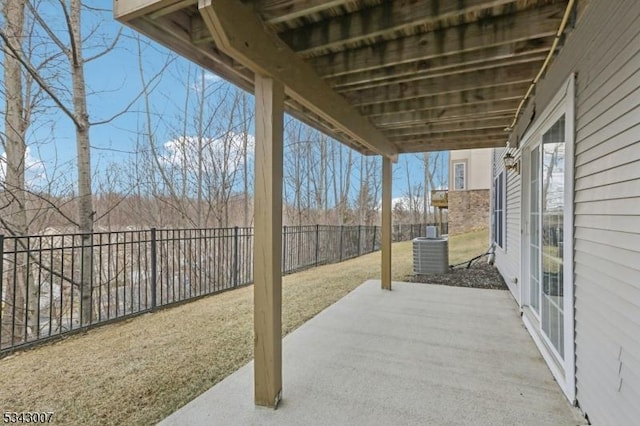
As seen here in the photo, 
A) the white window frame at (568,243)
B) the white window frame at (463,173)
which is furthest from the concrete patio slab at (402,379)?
the white window frame at (463,173)

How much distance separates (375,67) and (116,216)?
7874 mm

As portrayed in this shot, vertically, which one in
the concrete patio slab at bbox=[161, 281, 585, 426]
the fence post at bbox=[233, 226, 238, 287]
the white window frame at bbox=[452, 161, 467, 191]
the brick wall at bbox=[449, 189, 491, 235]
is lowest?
the concrete patio slab at bbox=[161, 281, 585, 426]

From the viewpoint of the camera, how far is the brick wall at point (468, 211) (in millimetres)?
14453

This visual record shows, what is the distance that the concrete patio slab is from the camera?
6.91 ft

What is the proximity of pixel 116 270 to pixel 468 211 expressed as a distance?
14240 millimetres

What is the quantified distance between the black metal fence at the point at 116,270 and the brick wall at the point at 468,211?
7567 mm

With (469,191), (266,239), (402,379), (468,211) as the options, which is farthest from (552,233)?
(468,211)

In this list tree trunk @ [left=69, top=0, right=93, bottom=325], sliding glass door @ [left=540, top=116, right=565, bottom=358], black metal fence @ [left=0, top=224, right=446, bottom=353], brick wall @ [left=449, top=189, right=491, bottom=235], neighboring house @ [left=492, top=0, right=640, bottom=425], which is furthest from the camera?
brick wall @ [left=449, top=189, right=491, bottom=235]

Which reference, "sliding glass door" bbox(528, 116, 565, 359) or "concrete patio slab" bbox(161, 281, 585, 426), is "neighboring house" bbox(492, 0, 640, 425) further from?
"concrete patio slab" bbox(161, 281, 585, 426)

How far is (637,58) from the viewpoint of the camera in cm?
141

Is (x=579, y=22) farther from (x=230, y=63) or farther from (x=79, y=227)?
(x=79, y=227)

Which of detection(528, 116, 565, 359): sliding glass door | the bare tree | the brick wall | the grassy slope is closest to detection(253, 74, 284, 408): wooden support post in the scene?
the grassy slope

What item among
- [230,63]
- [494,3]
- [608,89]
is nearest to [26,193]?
[230,63]

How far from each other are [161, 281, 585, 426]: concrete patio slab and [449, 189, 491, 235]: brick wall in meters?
11.4
